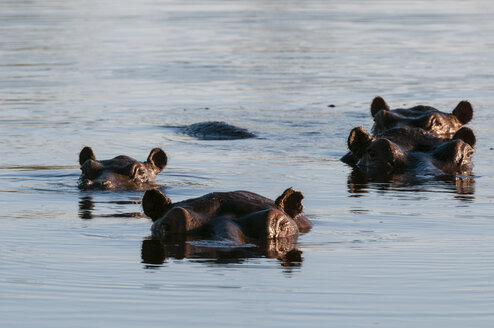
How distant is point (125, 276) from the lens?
27.3 ft

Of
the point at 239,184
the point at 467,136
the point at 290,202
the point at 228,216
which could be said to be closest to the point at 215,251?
the point at 228,216

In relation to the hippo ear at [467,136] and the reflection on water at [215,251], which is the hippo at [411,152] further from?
the reflection on water at [215,251]

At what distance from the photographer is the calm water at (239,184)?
7.52m

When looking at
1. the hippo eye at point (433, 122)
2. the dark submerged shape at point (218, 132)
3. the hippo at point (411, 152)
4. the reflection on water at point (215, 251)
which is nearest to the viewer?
the reflection on water at point (215, 251)

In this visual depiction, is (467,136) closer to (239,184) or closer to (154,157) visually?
(239,184)

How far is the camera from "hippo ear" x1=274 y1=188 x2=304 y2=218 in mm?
9500

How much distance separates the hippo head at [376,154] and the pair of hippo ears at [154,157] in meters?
2.75

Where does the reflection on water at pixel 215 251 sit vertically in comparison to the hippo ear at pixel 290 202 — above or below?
below

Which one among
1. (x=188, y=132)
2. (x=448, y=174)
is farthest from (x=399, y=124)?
(x=188, y=132)

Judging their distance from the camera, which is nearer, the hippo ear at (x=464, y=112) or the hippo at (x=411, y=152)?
the hippo at (x=411, y=152)

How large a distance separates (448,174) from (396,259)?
5391mm

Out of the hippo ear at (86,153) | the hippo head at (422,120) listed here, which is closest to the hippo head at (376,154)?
the hippo head at (422,120)

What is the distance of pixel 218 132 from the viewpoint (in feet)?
58.1

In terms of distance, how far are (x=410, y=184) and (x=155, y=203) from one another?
4797 mm
